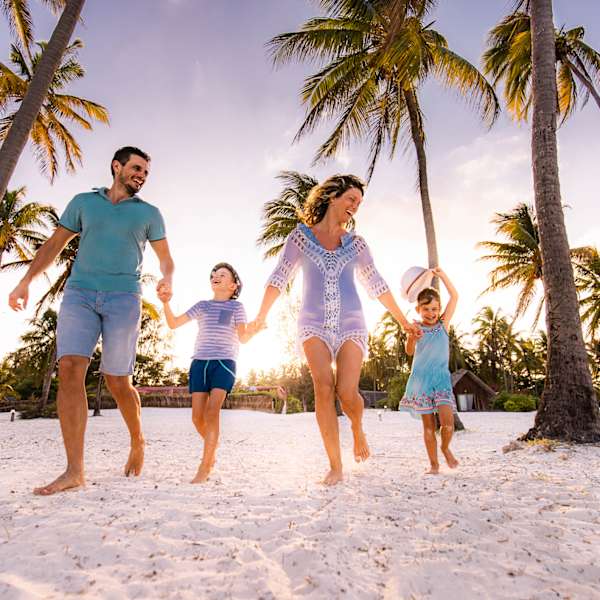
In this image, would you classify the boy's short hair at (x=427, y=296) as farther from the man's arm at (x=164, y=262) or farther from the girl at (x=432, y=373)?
the man's arm at (x=164, y=262)

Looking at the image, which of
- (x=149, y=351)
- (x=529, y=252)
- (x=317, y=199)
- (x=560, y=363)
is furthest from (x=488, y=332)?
(x=317, y=199)

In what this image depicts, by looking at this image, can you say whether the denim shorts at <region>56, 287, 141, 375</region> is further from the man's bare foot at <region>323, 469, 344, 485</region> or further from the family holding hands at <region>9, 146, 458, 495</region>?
the man's bare foot at <region>323, 469, 344, 485</region>

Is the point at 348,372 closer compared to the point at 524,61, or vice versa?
the point at 348,372

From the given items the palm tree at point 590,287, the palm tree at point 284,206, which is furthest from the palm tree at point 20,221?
the palm tree at point 590,287

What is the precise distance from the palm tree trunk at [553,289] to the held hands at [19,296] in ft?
18.6

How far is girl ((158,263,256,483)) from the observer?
349cm

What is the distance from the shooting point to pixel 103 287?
3.00m

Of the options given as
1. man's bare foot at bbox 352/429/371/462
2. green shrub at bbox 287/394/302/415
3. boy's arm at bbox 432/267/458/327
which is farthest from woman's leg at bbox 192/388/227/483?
green shrub at bbox 287/394/302/415

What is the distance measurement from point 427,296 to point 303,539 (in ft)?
9.72

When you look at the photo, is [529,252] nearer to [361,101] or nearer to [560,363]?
[361,101]

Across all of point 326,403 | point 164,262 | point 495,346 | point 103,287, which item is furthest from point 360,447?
point 495,346

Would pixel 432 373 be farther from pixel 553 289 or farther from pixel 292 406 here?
pixel 292 406

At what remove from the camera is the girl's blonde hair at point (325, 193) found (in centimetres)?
347

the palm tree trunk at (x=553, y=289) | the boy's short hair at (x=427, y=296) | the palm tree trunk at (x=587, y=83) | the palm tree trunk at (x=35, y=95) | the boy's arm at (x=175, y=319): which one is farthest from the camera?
the palm tree trunk at (x=587, y=83)
